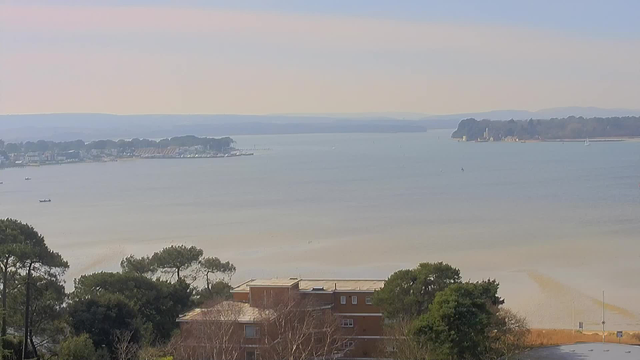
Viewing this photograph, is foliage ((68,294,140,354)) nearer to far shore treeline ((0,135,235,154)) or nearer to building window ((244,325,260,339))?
building window ((244,325,260,339))

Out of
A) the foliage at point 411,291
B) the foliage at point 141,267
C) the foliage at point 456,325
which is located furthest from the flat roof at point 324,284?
the foliage at point 141,267

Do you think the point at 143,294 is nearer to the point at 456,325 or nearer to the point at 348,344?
the point at 348,344

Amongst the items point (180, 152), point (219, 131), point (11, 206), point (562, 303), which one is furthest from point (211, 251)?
point (219, 131)

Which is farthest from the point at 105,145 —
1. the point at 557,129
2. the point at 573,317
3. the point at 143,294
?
the point at 143,294

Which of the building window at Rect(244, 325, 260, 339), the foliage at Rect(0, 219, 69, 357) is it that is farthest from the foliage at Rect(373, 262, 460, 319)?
the foliage at Rect(0, 219, 69, 357)

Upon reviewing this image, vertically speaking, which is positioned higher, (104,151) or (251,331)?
(251,331)
